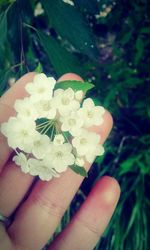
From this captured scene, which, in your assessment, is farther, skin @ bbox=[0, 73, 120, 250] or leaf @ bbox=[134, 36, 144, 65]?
leaf @ bbox=[134, 36, 144, 65]

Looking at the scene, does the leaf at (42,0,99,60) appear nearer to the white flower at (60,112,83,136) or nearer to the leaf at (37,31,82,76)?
the leaf at (37,31,82,76)

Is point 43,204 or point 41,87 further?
point 43,204

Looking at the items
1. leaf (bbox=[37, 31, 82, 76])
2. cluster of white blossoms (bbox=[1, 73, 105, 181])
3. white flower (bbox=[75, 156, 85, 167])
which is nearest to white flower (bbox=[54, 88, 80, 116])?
cluster of white blossoms (bbox=[1, 73, 105, 181])

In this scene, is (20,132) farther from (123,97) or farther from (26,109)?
(123,97)

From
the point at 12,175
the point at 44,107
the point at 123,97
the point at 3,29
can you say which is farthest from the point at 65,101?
the point at 123,97

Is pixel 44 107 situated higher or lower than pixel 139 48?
lower

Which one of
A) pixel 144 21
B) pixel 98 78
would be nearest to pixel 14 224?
pixel 98 78
